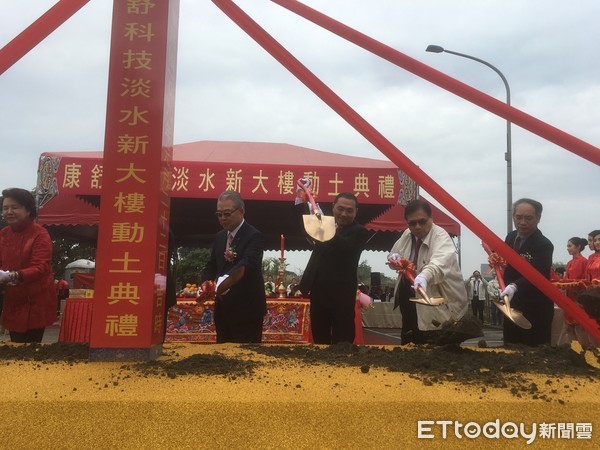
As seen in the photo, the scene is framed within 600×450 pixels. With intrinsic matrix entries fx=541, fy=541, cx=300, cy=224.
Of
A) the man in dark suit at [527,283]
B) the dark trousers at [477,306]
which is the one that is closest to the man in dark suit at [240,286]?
the man in dark suit at [527,283]

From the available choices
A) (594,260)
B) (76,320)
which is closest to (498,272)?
(594,260)

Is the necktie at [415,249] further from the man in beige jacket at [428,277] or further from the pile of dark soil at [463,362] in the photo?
the pile of dark soil at [463,362]

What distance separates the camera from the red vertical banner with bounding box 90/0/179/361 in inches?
67.6

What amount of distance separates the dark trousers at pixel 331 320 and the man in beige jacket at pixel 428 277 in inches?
10.6

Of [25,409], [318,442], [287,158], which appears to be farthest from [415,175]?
[287,158]

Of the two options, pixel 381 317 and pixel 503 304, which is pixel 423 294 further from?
pixel 381 317

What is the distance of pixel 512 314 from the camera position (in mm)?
2227

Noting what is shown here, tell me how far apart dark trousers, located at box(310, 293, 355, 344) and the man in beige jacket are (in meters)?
0.27

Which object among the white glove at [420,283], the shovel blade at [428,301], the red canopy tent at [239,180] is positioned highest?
the red canopy tent at [239,180]

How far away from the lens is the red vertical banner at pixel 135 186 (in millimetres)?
1718

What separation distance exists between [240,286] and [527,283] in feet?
4.23

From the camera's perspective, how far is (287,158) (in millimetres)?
6801

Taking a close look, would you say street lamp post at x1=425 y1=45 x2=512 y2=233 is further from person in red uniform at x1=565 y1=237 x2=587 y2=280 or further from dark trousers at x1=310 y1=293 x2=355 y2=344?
dark trousers at x1=310 y1=293 x2=355 y2=344

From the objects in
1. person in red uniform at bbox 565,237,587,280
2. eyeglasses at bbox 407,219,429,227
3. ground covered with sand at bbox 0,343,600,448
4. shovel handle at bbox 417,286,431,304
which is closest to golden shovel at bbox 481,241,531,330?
eyeglasses at bbox 407,219,429,227
